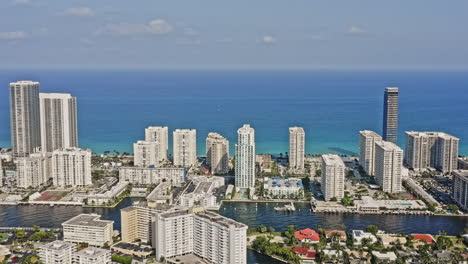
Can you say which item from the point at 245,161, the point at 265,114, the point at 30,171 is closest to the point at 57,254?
the point at 30,171

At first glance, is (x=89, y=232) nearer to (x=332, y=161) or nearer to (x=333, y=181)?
(x=333, y=181)

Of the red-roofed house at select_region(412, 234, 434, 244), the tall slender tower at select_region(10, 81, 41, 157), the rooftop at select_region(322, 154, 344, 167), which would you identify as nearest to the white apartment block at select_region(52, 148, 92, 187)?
the tall slender tower at select_region(10, 81, 41, 157)

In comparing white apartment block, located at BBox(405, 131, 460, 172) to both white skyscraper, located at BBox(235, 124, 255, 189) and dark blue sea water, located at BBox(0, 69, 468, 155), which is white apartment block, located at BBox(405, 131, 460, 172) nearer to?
dark blue sea water, located at BBox(0, 69, 468, 155)

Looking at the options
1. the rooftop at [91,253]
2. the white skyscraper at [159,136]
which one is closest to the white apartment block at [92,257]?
the rooftop at [91,253]

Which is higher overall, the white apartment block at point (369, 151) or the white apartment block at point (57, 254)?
the white apartment block at point (369, 151)

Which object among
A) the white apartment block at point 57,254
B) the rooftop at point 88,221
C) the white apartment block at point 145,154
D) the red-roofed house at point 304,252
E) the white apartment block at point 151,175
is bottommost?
the red-roofed house at point 304,252

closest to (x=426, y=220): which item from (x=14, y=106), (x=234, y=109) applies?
(x=14, y=106)

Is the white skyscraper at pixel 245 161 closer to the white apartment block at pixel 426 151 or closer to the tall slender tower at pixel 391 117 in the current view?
the white apartment block at pixel 426 151
